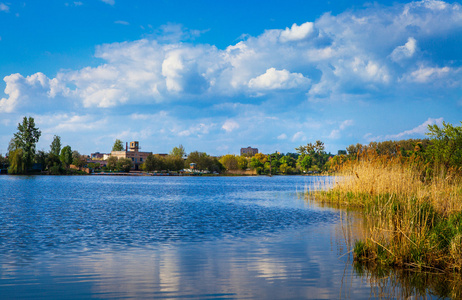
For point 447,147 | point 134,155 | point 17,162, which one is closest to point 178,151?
point 134,155

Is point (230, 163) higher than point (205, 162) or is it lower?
lower

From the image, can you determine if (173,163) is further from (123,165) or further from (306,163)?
(306,163)

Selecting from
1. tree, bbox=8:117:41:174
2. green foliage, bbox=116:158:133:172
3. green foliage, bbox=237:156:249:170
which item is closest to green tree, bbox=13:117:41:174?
tree, bbox=8:117:41:174

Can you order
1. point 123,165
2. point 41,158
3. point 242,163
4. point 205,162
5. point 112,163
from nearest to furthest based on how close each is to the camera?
point 41,158 < point 123,165 < point 112,163 < point 205,162 < point 242,163

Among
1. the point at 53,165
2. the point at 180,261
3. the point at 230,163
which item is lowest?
the point at 180,261

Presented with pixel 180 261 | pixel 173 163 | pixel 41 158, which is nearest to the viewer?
pixel 180 261

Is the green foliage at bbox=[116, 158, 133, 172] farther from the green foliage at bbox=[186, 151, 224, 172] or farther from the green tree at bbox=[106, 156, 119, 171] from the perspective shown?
the green foliage at bbox=[186, 151, 224, 172]

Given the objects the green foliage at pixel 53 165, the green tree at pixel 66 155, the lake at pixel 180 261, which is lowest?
the lake at pixel 180 261

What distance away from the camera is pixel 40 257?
33.7 ft

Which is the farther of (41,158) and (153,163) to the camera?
(153,163)

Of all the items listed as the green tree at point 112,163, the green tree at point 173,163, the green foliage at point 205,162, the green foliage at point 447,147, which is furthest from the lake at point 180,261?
the green foliage at point 205,162

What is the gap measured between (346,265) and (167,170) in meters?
135

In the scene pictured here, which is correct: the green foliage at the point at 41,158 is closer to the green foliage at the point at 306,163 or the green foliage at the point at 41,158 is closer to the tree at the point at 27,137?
the tree at the point at 27,137

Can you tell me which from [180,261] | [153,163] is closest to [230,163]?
[153,163]
